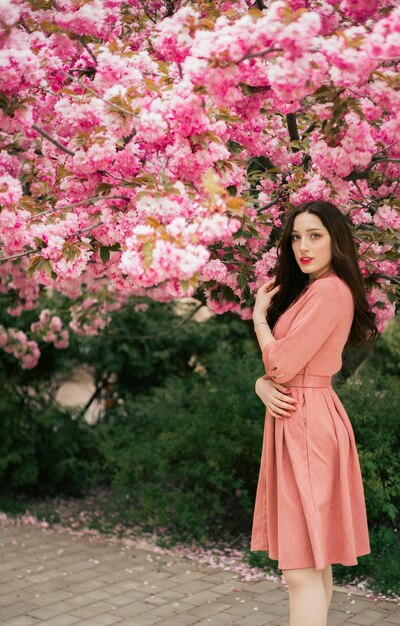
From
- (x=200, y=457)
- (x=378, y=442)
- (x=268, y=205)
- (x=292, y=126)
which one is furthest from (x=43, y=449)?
(x=292, y=126)

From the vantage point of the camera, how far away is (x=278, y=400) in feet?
10.8

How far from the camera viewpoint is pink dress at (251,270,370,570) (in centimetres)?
316

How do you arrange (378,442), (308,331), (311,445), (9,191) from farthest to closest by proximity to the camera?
(378,442)
(9,191)
(311,445)
(308,331)

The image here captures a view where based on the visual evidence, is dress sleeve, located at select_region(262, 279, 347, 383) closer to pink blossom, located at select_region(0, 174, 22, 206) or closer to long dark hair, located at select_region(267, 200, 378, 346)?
long dark hair, located at select_region(267, 200, 378, 346)

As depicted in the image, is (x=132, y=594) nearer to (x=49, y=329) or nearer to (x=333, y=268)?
(x=333, y=268)

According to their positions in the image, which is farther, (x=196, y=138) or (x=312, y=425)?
(x=312, y=425)

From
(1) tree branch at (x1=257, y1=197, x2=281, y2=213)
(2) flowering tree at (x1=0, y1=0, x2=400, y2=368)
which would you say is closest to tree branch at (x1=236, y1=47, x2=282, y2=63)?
(2) flowering tree at (x1=0, y1=0, x2=400, y2=368)

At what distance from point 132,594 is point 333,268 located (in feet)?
8.22

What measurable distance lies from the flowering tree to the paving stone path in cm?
166

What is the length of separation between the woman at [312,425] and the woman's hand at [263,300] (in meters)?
0.06

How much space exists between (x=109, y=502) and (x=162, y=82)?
14.1ft

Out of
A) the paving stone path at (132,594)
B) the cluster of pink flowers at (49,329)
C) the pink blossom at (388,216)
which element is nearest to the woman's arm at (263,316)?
the pink blossom at (388,216)

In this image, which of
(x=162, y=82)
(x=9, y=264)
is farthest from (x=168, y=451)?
(x=162, y=82)

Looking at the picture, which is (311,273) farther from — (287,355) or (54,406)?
(54,406)
